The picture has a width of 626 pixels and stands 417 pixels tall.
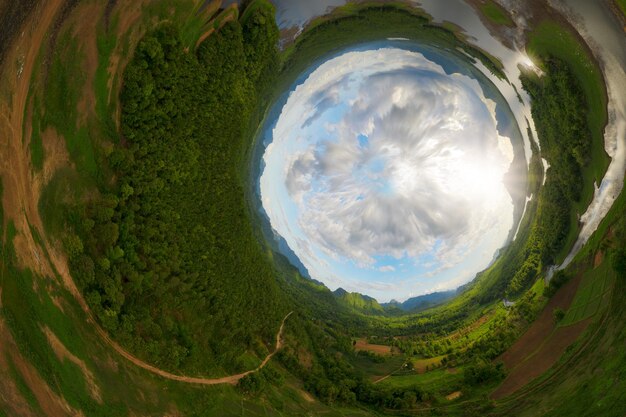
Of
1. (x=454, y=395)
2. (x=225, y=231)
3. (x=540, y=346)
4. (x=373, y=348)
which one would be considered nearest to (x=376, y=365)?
(x=373, y=348)

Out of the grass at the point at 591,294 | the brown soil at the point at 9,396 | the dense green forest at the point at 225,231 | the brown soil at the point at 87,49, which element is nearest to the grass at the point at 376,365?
the dense green forest at the point at 225,231

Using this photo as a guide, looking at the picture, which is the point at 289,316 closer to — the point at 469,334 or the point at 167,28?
the point at 469,334

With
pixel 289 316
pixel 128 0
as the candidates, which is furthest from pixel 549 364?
pixel 128 0

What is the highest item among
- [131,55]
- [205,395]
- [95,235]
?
[131,55]

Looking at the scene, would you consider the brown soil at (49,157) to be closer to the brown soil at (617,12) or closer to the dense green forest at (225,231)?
the dense green forest at (225,231)

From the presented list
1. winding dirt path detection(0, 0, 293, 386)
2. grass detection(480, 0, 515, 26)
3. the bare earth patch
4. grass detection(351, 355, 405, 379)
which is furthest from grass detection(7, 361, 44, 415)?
grass detection(480, 0, 515, 26)

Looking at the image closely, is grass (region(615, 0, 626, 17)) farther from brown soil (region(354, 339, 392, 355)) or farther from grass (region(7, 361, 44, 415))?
grass (region(7, 361, 44, 415))

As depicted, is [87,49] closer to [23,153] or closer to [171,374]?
[23,153]
